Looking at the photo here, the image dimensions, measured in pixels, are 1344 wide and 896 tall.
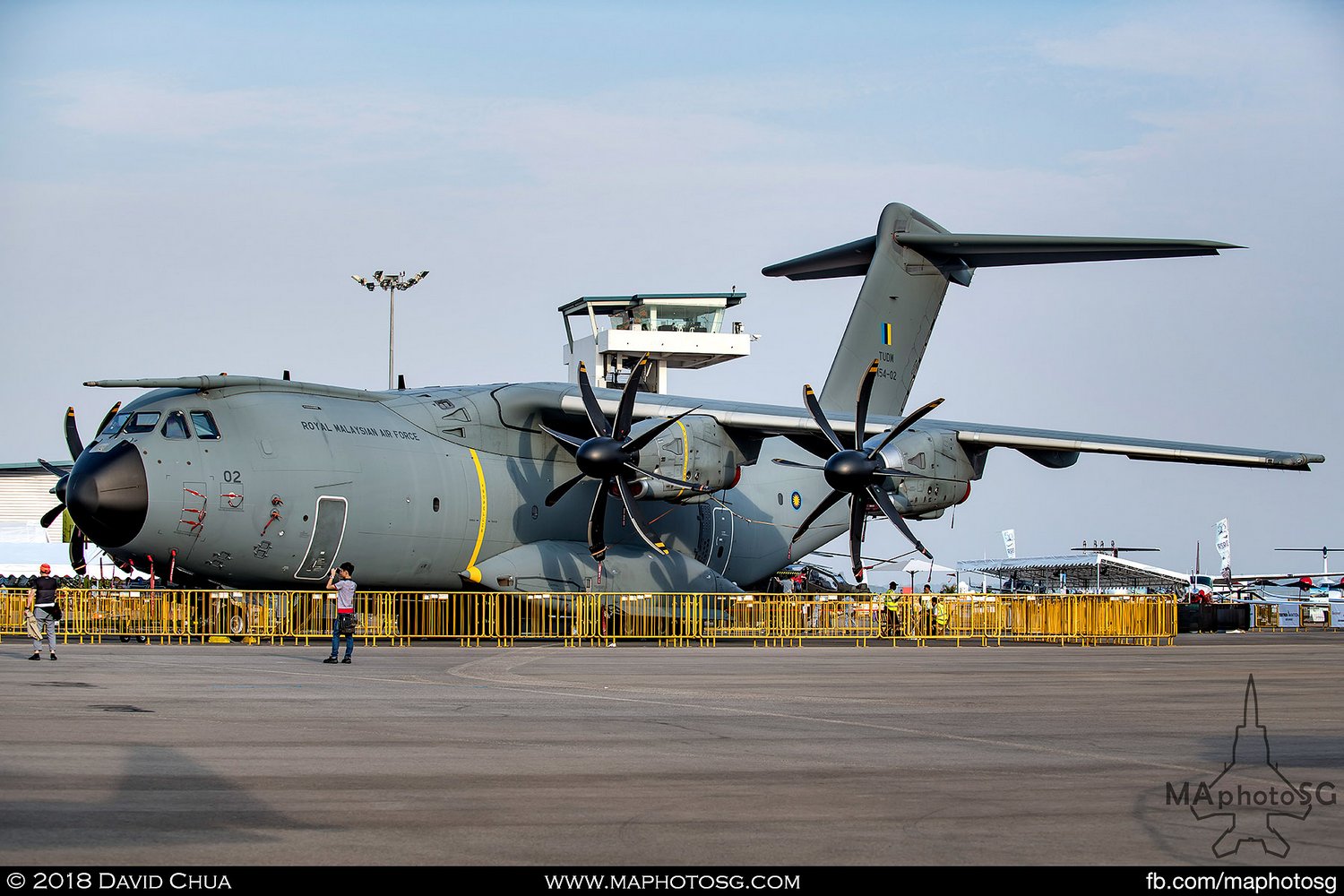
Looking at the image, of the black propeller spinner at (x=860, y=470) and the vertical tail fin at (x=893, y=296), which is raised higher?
the vertical tail fin at (x=893, y=296)

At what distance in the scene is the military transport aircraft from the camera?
A: 2100 cm

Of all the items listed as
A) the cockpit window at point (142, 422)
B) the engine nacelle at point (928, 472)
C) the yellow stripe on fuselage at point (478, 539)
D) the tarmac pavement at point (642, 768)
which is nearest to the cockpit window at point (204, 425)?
the cockpit window at point (142, 422)

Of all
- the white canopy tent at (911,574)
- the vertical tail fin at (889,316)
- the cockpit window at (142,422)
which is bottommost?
the white canopy tent at (911,574)

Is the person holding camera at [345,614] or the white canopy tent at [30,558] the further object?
the white canopy tent at [30,558]

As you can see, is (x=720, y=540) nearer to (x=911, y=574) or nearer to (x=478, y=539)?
(x=478, y=539)

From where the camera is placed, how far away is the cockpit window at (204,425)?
21125 millimetres

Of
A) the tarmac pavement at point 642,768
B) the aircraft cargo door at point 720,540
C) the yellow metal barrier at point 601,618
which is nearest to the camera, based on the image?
the tarmac pavement at point 642,768

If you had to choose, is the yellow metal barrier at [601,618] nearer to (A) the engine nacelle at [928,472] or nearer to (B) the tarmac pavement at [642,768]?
(A) the engine nacelle at [928,472]

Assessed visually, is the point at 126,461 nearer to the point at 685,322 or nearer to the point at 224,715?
the point at 224,715

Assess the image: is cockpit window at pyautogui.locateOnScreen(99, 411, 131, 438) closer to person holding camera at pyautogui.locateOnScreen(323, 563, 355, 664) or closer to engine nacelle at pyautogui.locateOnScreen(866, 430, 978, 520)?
person holding camera at pyautogui.locateOnScreen(323, 563, 355, 664)

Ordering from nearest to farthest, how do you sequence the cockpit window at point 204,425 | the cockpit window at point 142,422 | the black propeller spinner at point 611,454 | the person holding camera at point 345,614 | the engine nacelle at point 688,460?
the person holding camera at point 345,614
the cockpit window at point 142,422
the cockpit window at point 204,425
the black propeller spinner at point 611,454
the engine nacelle at point 688,460

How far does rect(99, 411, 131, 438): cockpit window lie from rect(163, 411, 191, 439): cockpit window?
26.1 inches

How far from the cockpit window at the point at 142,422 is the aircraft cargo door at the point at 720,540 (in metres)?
11.6

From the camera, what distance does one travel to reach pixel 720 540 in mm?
28656
